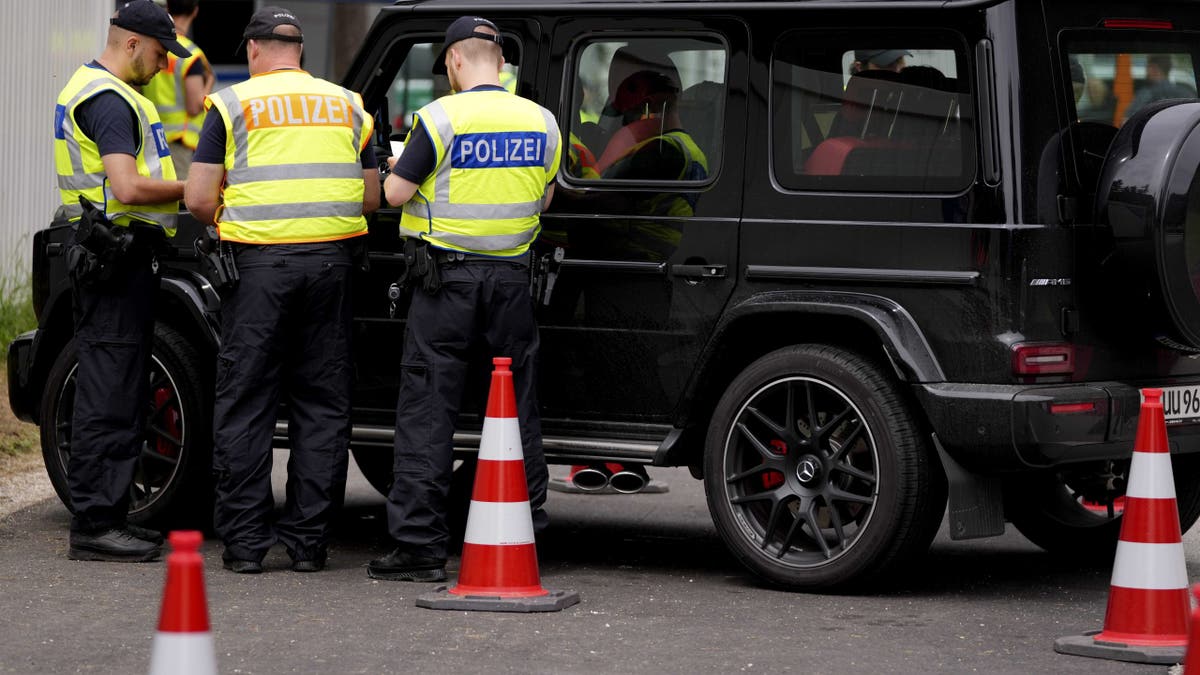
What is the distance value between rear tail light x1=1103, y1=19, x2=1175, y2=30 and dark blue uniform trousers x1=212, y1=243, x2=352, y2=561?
8.49 feet

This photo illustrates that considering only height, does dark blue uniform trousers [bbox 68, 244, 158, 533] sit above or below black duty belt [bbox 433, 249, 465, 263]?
below

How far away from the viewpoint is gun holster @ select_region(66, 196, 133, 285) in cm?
687

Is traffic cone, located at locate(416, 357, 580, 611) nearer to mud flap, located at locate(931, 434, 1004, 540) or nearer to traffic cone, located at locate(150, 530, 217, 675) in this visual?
mud flap, located at locate(931, 434, 1004, 540)

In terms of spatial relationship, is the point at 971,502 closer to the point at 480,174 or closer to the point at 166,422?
the point at 480,174

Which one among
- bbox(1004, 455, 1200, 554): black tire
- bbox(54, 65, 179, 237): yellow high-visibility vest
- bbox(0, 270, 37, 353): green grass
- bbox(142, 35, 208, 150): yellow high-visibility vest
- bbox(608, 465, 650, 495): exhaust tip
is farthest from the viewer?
bbox(0, 270, 37, 353): green grass

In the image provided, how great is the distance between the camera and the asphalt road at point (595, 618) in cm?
549

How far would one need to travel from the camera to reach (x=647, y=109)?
273 inches

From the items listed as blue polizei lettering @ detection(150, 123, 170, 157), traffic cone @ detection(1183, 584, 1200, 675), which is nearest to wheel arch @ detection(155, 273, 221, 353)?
blue polizei lettering @ detection(150, 123, 170, 157)

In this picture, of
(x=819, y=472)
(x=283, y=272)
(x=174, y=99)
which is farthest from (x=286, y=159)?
(x=174, y=99)

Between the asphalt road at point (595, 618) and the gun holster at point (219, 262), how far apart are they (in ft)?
3.20

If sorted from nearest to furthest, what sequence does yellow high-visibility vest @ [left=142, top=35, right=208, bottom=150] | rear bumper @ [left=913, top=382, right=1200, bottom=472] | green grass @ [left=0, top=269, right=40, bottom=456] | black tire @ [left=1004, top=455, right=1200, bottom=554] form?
rear bumper @ [left=913, top=382, right=1200, bottom=472] < black tire @ [left=1004, top=455, right=1200, bottom=554] < green grass @ [left=0, top=269, right=40, bottom=456] < yellow high-visibility vest @ [left=142, top=35, right=208, bottom=150]

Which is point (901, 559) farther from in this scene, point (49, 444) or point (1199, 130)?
point (49, 444)

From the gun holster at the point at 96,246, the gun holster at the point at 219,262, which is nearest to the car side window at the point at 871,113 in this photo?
the gun holster at the point at 219,262

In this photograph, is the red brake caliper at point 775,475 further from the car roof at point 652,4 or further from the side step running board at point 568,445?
the car roof at point 652,4
